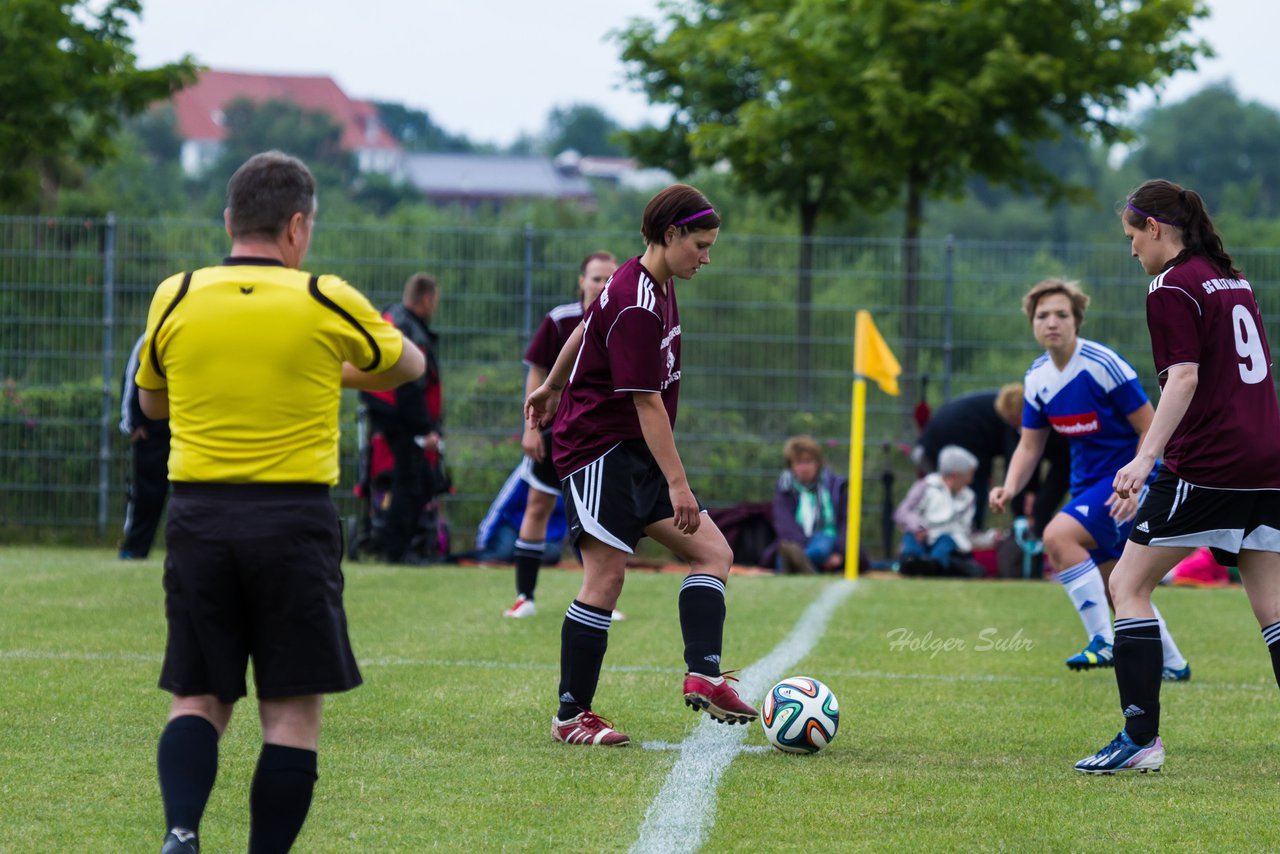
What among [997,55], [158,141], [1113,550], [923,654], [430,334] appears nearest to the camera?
[1113,550]

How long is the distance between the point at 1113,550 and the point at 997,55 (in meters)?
8.63

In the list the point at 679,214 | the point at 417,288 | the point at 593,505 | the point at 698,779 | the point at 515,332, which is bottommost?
the point at 698,779

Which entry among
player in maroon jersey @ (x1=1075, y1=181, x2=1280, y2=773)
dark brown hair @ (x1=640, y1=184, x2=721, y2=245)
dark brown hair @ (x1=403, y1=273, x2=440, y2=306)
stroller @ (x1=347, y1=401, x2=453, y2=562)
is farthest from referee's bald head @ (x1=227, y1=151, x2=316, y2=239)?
stroller @ (x1=347, y1=401, x2=453, y2=562)

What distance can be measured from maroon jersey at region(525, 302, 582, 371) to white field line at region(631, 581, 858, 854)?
2.24 metres

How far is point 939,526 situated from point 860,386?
140 centimetres

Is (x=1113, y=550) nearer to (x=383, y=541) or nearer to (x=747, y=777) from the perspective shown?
(x=747, y=777)

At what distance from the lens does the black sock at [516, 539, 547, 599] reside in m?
9.54

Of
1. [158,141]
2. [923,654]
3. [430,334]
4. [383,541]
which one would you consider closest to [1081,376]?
[923,654]

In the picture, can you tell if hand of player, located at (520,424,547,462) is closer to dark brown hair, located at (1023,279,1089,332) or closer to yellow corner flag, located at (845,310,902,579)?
dark brown hair, located at (1023,279,1089,332)

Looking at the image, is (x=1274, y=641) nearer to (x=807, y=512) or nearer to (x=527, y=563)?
(x=527, y=563)

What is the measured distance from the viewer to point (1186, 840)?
421 cm

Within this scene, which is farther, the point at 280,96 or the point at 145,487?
the point at 280,96

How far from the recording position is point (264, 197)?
3.54m
